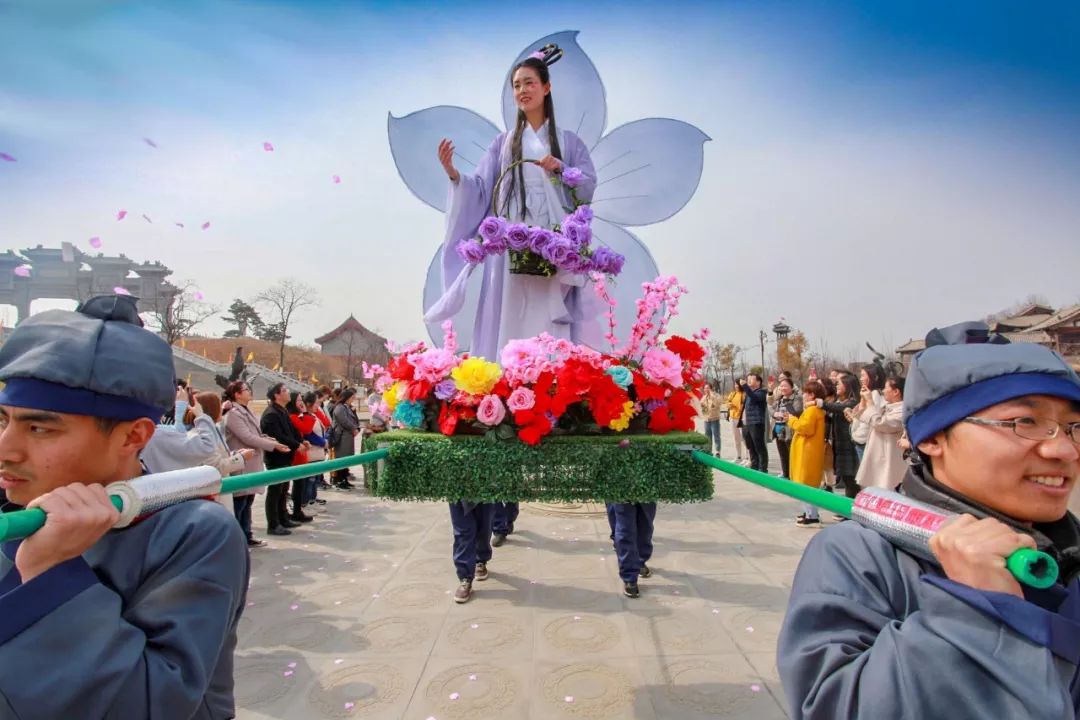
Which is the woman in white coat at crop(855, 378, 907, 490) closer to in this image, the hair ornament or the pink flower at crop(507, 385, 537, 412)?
the hair ornament

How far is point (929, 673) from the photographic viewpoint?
0.99 meters

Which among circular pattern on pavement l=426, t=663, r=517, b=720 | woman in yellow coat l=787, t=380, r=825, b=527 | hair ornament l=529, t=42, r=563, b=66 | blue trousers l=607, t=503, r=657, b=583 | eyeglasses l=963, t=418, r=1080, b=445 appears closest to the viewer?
eyeglasses l=963, t=418, r=1080, b=445

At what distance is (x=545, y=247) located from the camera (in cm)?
348

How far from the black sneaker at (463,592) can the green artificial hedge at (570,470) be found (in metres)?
2.17

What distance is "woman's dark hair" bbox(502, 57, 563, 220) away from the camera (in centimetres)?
394

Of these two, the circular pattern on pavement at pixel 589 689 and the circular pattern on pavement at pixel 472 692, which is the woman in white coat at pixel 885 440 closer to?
the circular pattern on pavement at pixel 589 689

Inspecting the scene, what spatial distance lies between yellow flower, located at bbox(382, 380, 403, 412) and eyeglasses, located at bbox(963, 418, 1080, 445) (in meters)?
2.70

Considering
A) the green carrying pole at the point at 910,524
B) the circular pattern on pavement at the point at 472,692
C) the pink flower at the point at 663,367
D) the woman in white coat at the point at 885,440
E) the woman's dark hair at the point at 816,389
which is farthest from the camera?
the woman's dark hair at the point at 816,389

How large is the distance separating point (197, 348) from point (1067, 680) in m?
66.5

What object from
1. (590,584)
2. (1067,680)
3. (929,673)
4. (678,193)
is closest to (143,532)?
(929,673)

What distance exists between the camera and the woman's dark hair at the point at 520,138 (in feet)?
12.9

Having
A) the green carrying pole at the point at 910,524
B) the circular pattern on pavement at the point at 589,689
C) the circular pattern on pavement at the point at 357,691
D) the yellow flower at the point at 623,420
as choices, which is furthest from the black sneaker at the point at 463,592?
the green carrying pole at the point at 910,524

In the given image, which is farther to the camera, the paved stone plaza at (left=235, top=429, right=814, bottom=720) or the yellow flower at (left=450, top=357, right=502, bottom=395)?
the paved stone plaza at (left=235, top=429, right=814, bottom=720)

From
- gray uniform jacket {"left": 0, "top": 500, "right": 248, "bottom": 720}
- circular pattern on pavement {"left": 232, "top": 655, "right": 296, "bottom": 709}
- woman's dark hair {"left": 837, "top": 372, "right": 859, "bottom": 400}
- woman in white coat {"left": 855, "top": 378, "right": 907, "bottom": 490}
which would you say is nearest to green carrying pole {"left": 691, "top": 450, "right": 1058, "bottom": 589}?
gray uniform jacket {"left": 0, "top": 500, "right": 248, "bottom": 720}
